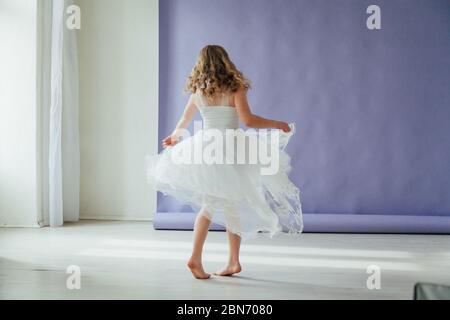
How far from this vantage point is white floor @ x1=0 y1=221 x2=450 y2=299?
3.08 meters

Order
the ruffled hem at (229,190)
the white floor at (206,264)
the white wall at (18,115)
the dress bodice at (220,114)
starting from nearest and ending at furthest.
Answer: the white floor at (206,264) → the ruffled hem at (229,190) → the dress bodice at (220,114) → the white wall at (18,115)

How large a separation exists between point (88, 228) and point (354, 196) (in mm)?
2378

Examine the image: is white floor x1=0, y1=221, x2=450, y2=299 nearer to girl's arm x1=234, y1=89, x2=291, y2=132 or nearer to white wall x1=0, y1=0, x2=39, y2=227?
white wall x1=0, y1=0, x2=39, y2=227

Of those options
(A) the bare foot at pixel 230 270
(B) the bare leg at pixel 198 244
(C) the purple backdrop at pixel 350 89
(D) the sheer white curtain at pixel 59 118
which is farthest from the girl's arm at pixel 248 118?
(D) the sheer white curtain at pixel 59 118

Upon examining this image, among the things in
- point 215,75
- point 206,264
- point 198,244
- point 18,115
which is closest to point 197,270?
point 198,244

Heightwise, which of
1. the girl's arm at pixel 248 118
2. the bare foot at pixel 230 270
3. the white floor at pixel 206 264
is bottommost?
the white floor at pixel 206 264

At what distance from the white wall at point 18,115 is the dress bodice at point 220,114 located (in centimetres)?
236

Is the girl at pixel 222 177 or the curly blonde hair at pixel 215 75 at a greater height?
the curly blonde hair at pixel 215 75

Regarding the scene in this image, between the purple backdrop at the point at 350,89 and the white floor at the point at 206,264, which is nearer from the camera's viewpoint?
the white floor at the point at 206,264

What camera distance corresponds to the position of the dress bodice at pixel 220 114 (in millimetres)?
3393

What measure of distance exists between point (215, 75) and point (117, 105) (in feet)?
8.60

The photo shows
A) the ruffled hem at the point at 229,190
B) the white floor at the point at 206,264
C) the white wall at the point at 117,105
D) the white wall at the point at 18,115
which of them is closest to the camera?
the white floor at the point at 206,264

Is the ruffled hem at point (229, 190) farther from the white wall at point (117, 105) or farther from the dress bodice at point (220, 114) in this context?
the white wall at point (117, 105)

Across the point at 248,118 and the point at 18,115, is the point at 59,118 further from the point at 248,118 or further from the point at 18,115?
the point at 248,118
